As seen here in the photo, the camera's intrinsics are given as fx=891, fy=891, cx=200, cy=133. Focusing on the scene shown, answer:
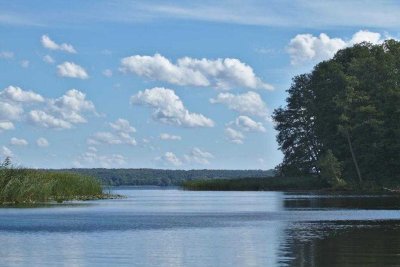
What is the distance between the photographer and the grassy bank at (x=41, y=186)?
6059cm

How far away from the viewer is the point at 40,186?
64.3 m

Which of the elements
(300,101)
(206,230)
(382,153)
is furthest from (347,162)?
(206,230)

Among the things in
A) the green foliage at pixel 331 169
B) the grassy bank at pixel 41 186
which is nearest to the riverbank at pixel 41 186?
the grassy bank at pixel 41 186

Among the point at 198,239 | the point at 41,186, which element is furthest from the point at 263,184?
the point at 198,239

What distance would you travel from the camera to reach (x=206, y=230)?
38594 millimetres

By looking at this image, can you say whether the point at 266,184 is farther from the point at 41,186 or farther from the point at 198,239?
the point at 198,239

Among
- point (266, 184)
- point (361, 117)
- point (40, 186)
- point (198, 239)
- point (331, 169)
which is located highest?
point (361, 117)

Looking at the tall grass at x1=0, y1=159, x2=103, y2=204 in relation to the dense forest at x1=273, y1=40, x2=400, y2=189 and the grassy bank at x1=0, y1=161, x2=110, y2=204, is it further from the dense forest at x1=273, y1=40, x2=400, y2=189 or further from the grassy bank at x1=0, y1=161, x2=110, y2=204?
the dense forest at x1=273, y1=40, x2=400, y2=189

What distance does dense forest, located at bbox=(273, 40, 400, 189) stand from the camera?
348 feet

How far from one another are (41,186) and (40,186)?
0.13 m

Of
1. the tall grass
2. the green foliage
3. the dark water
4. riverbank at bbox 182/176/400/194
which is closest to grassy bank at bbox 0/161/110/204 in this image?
the tall grass

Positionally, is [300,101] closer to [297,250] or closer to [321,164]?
[321,164]

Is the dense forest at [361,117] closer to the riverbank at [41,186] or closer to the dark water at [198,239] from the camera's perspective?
the riverbank at [41,186]

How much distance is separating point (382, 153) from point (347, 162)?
4455mm
